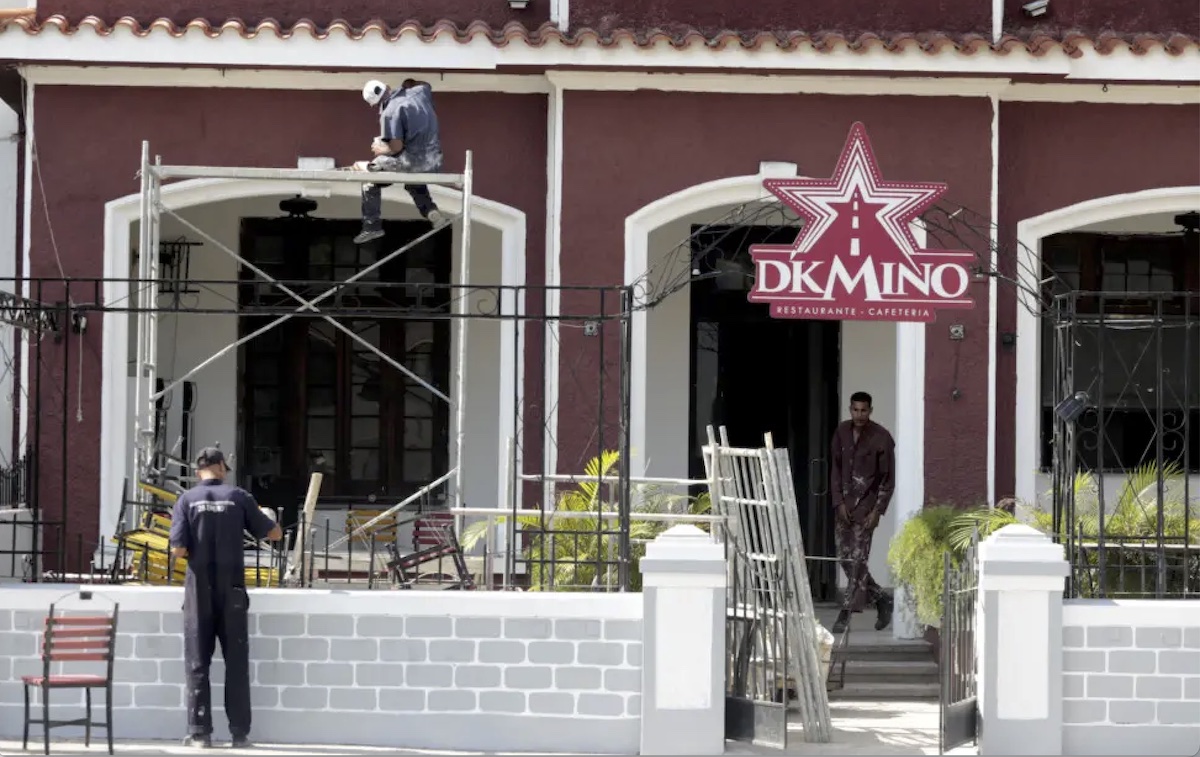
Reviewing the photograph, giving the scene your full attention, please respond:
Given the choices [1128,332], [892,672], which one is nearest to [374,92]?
[892,672]

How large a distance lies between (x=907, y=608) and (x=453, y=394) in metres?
4.21

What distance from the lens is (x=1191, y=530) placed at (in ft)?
37.6

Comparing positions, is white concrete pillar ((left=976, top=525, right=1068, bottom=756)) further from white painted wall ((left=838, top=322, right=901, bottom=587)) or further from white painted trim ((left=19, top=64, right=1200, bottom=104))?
white painted wall ((left=838, top=322, right=901, bottom=587))

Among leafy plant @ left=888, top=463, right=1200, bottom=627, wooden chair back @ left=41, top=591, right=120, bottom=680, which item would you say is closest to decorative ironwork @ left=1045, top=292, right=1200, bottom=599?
leafy plant @ left=888, top=463, right=1200, bottom=627

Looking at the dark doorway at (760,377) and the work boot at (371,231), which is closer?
the work boot at (371,231)

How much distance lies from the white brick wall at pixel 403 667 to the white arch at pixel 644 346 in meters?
3.42

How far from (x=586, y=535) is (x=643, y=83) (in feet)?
12.2

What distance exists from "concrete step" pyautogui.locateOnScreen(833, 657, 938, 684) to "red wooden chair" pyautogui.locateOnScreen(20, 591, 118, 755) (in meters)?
4.87

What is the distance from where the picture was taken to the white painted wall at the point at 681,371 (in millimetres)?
15031

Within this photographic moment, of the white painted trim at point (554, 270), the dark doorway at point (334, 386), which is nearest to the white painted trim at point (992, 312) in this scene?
the white painted trim at point (554, 270)

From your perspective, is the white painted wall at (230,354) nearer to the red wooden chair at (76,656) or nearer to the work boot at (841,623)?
the work boot at (841,623)

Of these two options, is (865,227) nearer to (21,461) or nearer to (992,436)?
(992,436)

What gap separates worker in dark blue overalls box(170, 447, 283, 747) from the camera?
10.0m

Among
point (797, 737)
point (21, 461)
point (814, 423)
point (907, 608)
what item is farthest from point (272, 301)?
point (797, 737)
